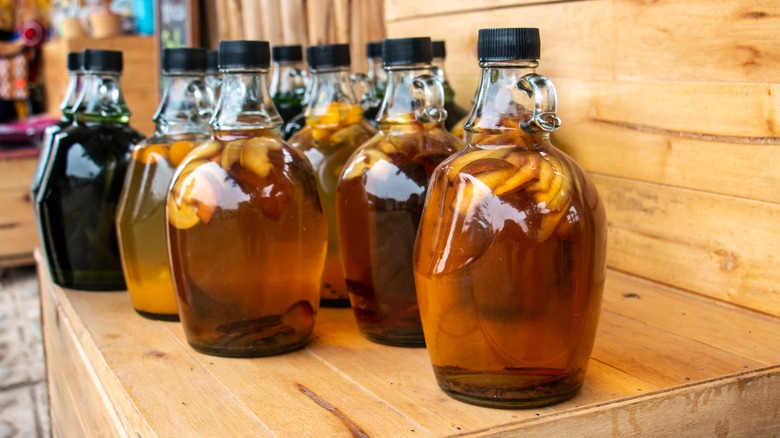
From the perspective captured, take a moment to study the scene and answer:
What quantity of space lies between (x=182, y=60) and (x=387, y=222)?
0.35 m

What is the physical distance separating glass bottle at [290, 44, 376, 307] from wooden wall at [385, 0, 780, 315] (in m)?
0.35

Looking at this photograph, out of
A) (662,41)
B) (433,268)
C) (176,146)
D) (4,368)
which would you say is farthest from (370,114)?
(4,368)

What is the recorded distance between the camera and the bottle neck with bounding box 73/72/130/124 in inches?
49.7

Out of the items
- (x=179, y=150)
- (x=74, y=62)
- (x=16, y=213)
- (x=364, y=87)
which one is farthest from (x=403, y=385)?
(x=16, y=213)

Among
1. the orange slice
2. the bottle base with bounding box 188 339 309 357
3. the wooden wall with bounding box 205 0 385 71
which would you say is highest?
the wooden wall with bounding box 205 0 385 71

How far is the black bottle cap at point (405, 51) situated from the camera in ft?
3.04

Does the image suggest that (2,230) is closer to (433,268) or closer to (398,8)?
(398,8)

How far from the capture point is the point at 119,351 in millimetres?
1011

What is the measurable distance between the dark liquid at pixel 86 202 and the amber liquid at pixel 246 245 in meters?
0.36

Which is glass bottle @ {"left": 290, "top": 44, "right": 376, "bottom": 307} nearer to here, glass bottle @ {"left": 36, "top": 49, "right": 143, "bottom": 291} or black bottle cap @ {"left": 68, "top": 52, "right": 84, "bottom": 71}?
glass bottle @ {"left": 36, "top": 49, "right": 143, "bottom": 291}

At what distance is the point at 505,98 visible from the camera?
2.56 feet

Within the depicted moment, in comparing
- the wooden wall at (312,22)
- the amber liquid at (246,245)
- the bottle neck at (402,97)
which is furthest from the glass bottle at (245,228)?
the wooden wall at (312,22)

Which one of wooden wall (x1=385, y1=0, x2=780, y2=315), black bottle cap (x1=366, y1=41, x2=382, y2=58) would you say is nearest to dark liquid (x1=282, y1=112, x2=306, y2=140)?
black bottle cap (x1=366, y1=41, x2=382, y2=58)

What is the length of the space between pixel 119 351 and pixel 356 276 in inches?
11.0
